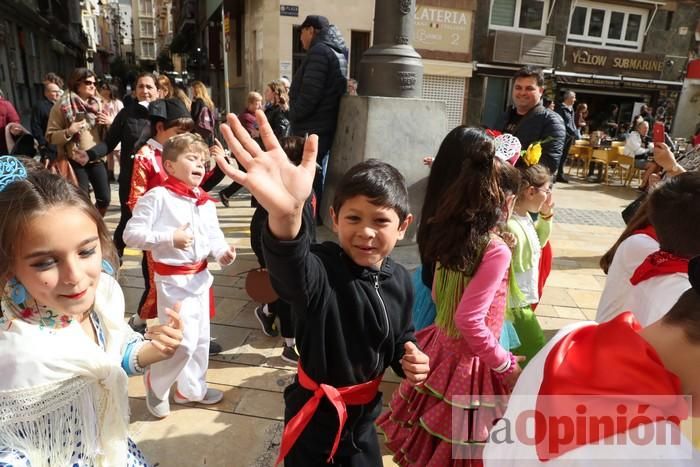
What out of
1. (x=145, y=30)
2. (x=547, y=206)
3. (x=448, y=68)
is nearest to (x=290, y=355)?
(x=547, y=206)

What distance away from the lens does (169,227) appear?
244cm

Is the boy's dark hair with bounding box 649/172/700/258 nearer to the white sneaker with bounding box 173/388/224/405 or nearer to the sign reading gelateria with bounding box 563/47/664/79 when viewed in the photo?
the white sneaker with bounding box 173/388/224/405

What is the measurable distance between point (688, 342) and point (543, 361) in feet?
0.94

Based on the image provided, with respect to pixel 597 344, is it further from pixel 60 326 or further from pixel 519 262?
Result: pixel 519 262

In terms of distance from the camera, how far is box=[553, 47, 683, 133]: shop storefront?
59.2 feet

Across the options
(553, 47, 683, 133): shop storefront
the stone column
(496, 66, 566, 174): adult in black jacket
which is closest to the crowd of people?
(496, 66, 566, 174): adult in black jacket

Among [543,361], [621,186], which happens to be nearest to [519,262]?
[543,361]

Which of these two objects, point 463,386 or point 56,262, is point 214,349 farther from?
point 56,262

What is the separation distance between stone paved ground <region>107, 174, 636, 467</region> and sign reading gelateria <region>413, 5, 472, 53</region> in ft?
38.7

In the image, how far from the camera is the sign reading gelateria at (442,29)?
614 inches

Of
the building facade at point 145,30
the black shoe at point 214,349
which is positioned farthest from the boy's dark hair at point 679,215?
the building facade at point 145,30

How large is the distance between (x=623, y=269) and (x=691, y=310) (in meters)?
1.06

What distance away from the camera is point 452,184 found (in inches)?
76.0

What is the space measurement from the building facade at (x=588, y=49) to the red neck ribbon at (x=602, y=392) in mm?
17245
